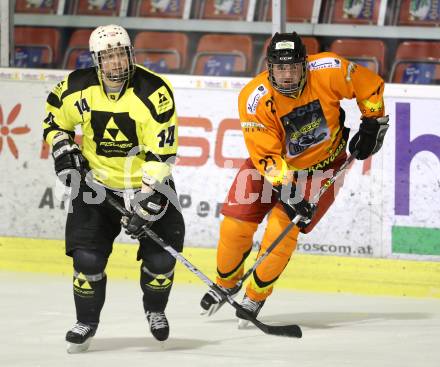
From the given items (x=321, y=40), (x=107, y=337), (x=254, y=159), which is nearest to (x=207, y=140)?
(x=321, y=40)

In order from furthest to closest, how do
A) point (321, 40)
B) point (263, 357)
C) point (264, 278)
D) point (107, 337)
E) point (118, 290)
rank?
point (321, 40), point (118, 290), point (264, 278), point (107, 337), point (263, 357)

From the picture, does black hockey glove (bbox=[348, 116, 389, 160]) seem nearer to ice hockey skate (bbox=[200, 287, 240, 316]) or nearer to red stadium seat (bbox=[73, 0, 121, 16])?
ice hockey skate (bbox=[200, 287, 240, 316])

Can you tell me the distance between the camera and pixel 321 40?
23.1 feet

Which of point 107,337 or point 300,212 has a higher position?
point 300,212

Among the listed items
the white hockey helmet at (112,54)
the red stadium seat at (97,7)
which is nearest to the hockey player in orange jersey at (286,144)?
the white hockey helmet at (112,54)

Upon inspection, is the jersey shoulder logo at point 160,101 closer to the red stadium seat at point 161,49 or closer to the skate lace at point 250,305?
the skate lace at point 250,305

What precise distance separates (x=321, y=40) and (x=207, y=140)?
0.89 meters

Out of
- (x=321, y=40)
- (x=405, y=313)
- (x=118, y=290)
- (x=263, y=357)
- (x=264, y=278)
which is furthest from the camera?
(x=321, y=40)

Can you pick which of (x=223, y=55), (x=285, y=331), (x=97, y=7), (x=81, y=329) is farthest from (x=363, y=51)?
(x=81, y=329)

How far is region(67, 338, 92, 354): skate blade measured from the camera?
4.65m

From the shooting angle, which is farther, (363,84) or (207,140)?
(207,140)

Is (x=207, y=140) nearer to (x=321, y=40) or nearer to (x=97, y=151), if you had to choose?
Result: (x=321, y=40)

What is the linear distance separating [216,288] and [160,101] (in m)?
0.88

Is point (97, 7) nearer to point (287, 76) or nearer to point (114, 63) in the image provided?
point (287, 76)
